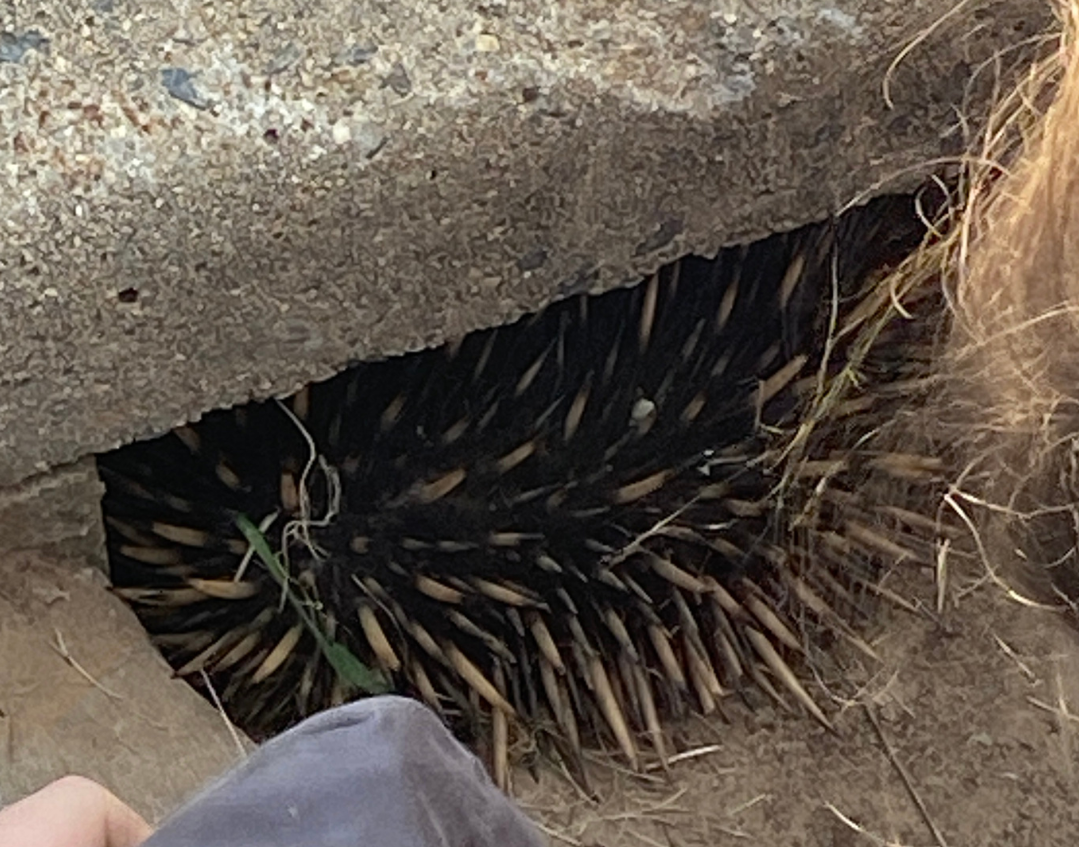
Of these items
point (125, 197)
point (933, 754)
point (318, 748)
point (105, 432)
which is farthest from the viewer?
point (933, 754)

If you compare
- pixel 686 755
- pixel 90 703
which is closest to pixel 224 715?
pixel 90 703

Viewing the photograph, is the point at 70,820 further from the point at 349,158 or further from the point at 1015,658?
the point at 1015,658

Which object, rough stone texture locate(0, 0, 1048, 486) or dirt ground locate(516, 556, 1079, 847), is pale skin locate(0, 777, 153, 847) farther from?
dirt ground locate(516, 556, 1079, 847)

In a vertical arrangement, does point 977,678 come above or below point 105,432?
below

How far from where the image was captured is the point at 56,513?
1201 mm

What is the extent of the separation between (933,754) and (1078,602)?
0.66ft

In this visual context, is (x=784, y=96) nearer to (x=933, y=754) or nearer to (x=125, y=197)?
(x=125, y=197)

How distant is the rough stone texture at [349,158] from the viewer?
1.01 m

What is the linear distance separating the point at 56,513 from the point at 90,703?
4.9 inches

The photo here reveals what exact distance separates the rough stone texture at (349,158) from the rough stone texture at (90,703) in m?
0.12

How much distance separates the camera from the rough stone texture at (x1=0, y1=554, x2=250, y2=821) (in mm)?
1148

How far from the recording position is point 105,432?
111cm

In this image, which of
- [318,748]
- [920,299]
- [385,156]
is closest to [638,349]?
[920,299]

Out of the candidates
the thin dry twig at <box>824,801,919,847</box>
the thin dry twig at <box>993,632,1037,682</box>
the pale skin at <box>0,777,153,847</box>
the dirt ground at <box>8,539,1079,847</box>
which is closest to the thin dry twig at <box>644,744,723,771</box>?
the dirt ground at <box>8,539,1079,847</box>
